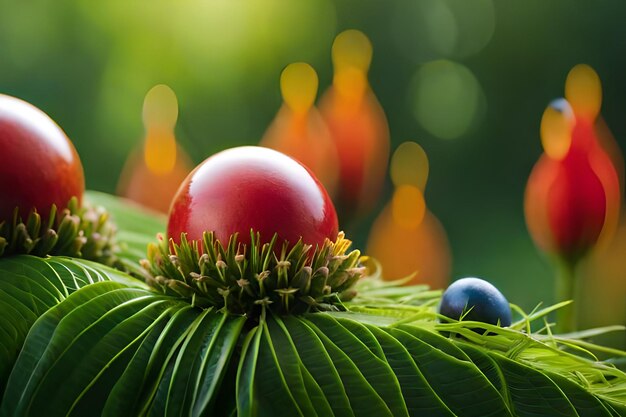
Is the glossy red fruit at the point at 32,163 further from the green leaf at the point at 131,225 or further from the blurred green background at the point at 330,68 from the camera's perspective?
the blurred green background at the point at 330,68

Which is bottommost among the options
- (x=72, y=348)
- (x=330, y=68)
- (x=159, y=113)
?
(x=72, y=348)

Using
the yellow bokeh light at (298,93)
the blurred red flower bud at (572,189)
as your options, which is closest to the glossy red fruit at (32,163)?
the yellow bokeh light at (298,93)

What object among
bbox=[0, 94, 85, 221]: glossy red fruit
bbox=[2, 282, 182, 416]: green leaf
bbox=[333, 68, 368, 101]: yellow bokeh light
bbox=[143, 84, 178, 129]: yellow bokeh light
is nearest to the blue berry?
bbox=[2, 282, 182, 416]: green leaf

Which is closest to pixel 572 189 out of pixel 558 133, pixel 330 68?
pixel 558 133

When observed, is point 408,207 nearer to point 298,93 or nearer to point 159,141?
point 298,93

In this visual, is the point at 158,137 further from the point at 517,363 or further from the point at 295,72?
the point at 517,363

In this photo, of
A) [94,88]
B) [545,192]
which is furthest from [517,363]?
[94,88]

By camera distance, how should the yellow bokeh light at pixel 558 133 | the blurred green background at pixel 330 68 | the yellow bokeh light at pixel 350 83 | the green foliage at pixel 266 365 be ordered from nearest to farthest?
the green foliage at pixel 266 365, the yellow bokeh light at pixel 558 133, the yellow bokeh light at pixel 350 83, the blurred green background at pixel 330 68
